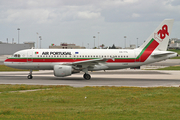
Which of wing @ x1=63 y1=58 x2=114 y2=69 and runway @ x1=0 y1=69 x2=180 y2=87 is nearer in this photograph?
runway @ x1=0 y1=69 x2=180 y2=87

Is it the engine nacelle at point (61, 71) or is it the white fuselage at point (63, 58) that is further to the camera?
the white fuselage at point (63, 58)

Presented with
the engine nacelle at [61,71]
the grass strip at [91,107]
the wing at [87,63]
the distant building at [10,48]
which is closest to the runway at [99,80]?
the engine nacelle at [61,71]

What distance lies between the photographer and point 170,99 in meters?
17.5

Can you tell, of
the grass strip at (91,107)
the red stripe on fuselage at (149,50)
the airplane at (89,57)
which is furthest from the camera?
the red stripe on fuselage at (149,50)

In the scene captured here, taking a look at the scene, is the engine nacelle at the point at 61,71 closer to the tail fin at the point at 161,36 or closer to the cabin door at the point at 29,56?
the cabin door at the point at 29,56

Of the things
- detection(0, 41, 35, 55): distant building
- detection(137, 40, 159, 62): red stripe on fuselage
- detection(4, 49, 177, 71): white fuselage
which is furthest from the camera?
detection(0, 41, 35, 55): distant building

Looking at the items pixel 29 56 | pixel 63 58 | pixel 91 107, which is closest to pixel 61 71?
pixel 63 58

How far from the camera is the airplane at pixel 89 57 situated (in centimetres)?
3331

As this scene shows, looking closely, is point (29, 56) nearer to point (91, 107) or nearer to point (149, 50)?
point (149, 50)

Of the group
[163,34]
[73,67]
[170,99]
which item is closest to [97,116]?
[170,99]

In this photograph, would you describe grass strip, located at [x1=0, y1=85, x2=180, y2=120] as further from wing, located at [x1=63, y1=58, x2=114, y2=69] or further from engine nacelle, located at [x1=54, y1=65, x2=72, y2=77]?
wing, located at [x1=63, y1=58, x2=114, y2=69]

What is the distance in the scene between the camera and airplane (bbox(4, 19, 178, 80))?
3331 cm

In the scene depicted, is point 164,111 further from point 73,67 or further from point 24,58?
point 24,58

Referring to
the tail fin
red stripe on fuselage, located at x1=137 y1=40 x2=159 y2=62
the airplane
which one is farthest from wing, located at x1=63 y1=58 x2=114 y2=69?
the tail fin
